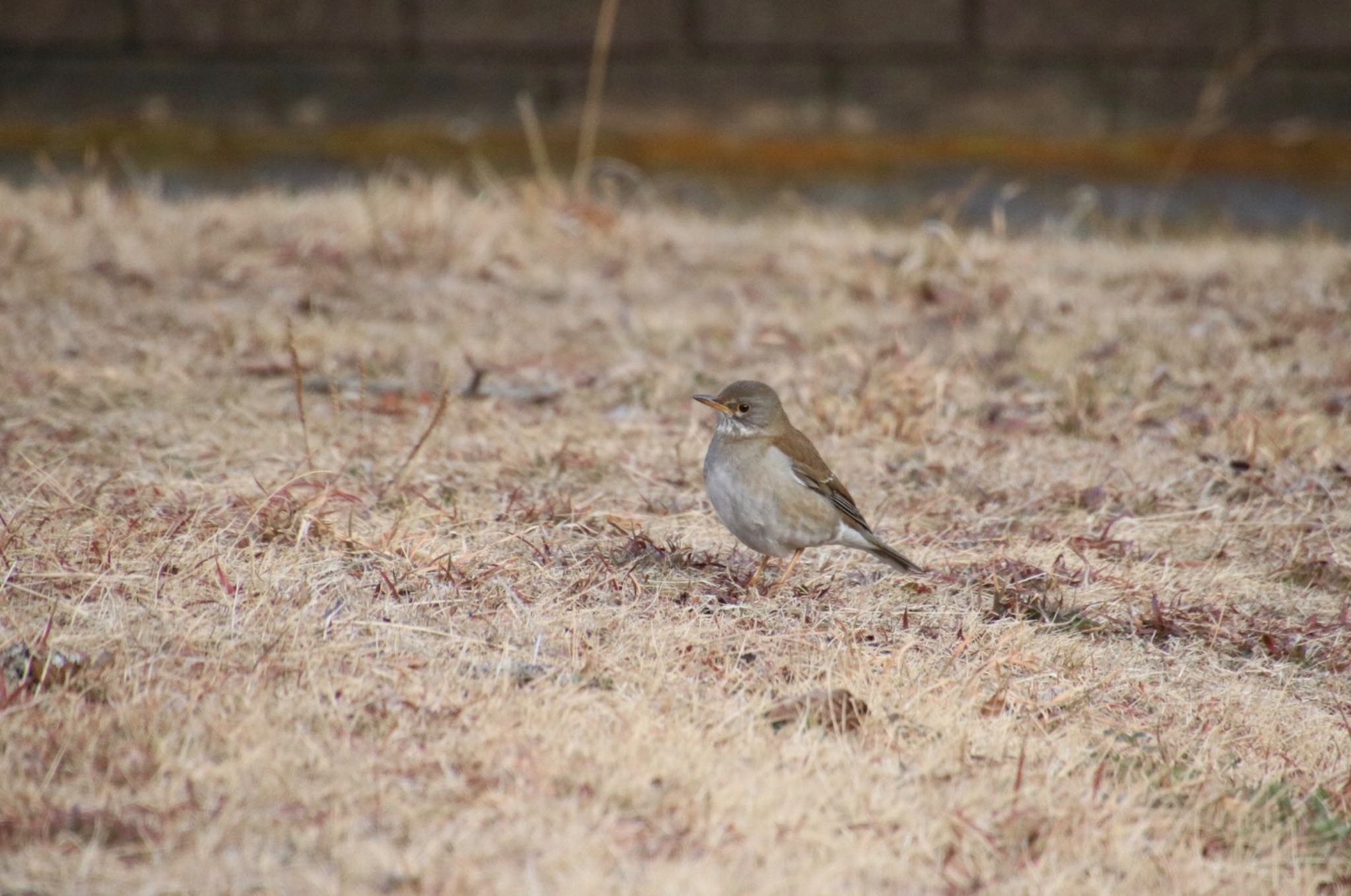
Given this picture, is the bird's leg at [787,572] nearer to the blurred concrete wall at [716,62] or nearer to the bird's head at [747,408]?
the bird's head at [747,408]

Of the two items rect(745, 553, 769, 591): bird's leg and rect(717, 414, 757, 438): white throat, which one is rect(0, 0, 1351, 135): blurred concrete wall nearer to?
rect(717, 414, 757, 438): white throat

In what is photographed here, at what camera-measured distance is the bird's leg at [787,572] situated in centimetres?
441

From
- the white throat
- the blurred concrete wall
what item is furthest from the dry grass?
the blurred concrete wall

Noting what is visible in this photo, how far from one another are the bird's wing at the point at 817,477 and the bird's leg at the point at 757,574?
0.26 meters

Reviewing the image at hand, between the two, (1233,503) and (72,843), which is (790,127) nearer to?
(1233,503)

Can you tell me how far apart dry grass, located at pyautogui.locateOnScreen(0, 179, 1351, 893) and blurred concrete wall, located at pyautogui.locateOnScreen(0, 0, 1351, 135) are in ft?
9.80

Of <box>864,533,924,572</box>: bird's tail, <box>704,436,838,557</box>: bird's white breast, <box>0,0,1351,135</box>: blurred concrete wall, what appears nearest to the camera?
<box>704,436,838,557</box>: bird's white breast

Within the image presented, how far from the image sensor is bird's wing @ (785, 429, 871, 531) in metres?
4.54

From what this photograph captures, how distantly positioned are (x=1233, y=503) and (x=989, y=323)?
8.04 feet

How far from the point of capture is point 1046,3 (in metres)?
10.7

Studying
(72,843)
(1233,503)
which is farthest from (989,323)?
(72,843)

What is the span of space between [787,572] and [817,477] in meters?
0.29

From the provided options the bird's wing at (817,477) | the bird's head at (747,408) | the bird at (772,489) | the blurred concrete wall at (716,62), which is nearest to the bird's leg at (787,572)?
the bird at (772,489)

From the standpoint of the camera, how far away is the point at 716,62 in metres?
11.0
